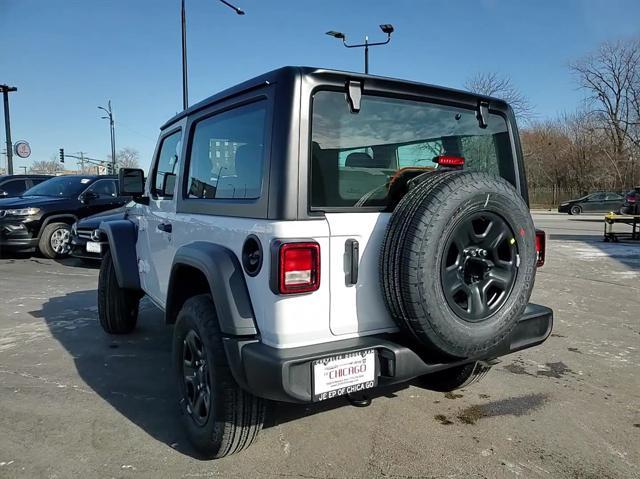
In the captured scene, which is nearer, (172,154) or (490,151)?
(490,151)

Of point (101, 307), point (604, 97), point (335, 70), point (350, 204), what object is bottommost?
point (101, 307)

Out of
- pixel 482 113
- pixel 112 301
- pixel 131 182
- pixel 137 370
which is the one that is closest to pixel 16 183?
pixel 112 301

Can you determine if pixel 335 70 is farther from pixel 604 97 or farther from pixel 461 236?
pixel 604 97

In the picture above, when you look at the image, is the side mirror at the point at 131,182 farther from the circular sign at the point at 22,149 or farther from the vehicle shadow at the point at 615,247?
the circular sign at the point at 22,149

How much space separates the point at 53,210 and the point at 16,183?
4.97 meters

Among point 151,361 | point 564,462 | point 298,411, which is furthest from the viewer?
point 151,361

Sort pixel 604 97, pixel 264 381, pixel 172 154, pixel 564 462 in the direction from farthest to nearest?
pixel 604 97
pixel 172 154
pixel 564 462
pixel 264 381

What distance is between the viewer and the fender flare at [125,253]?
4188mm

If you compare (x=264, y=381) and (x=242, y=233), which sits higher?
(x=242, y=233)

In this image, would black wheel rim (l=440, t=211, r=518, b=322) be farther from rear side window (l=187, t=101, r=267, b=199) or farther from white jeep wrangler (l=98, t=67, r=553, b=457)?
rear side window (l=187, t=101, r=267, b=199)

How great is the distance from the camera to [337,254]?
2.27 meters

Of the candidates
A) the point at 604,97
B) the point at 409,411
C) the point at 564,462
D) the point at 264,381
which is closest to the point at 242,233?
the point at 264,381

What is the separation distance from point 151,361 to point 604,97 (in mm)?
45207

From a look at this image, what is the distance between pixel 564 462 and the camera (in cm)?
256
